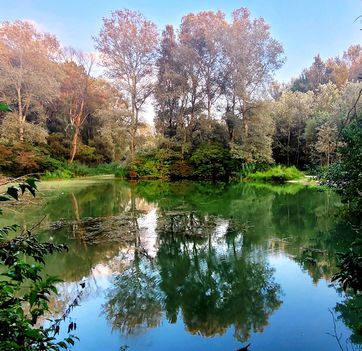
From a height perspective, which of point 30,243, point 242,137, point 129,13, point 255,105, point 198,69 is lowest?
point 30,243

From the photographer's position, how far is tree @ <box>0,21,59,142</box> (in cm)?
1966

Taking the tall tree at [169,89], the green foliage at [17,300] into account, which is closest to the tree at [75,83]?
the tall tree at [169,89]

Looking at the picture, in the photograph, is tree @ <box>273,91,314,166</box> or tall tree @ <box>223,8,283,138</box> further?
tree @ <box>273,91,314,166</box>

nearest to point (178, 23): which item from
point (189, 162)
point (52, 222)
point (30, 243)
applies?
point (189, 162)

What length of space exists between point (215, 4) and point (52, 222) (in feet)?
61.5

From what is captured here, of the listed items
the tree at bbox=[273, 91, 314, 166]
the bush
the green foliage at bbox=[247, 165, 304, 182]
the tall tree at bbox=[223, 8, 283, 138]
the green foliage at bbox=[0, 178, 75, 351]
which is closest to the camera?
the green foliage at bbox=[0, 178, 75, 351]

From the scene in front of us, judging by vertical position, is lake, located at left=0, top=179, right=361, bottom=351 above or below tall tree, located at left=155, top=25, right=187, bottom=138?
below

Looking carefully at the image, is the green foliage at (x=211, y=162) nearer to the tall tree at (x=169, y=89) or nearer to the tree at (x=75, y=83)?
the tall tree at (x=169, y=89)

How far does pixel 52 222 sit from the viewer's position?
820 cm

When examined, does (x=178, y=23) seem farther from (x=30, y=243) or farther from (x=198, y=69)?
(x=30, y=243)

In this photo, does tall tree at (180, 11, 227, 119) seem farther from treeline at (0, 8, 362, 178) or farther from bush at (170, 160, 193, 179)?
bush at (170, 160, 193, 179)

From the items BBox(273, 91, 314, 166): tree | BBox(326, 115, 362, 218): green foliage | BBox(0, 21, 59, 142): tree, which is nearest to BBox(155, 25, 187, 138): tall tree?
BBox(0, 21, 59, 142): tree

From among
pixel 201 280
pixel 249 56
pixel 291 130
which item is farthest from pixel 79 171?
pixel 201 280

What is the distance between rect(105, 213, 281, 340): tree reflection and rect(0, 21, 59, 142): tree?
17822mm
